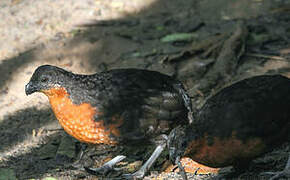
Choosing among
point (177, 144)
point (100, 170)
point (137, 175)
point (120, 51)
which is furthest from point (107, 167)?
point (120, 51)

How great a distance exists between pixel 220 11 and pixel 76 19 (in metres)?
2.85

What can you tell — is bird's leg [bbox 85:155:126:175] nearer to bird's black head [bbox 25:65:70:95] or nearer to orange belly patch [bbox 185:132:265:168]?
bird's black head [bbox 25:65:70:95]

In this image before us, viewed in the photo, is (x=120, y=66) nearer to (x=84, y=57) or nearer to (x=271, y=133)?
(x=84, y=57)

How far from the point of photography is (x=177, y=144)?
14.9ft

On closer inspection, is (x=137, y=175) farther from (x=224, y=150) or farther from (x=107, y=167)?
(x=224, y=150)

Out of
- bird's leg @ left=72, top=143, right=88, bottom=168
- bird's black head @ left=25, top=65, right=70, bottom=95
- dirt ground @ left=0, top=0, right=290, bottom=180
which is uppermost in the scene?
bird's black head @ left=25, top=65, right=70, bottom=95

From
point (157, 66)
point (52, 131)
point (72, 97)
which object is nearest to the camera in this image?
point (72, 97)

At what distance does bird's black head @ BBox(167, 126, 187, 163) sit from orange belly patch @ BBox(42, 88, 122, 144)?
0.81m

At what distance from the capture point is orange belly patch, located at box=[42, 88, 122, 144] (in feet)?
16.8

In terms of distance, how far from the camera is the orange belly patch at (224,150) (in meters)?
4.56

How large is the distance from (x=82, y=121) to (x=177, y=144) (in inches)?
45.6

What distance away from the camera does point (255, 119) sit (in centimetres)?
464

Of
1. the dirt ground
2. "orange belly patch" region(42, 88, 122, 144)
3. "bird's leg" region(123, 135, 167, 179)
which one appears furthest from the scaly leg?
"orange belly patch" region(42, 88, 122, 144)

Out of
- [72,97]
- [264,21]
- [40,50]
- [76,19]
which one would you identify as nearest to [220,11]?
[264,21]
